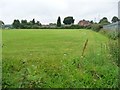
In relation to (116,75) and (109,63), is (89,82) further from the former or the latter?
(109,63)

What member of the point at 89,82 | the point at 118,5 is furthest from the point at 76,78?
the point at 118,5

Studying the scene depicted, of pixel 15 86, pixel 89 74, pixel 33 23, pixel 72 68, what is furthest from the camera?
pixel 33 23

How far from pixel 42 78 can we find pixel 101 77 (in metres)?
1.09

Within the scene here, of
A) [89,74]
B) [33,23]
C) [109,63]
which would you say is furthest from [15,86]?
[33,23]

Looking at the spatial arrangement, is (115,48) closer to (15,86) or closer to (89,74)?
(89,74)

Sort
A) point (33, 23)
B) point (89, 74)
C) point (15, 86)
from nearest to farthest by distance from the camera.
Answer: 1. point (15, 86)
2. point (89, 74)
3. point (33, 23)

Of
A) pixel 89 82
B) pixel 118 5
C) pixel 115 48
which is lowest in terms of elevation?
pixel 89 82

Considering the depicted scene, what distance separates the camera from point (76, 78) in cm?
548

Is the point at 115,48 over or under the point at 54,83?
over

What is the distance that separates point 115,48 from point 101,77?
1.21 metres

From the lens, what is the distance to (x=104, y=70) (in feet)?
19.4

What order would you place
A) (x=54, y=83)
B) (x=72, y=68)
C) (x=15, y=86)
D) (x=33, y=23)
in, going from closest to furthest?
1. (x=15, y=86)
2. (x=54, y=83)
3. (x=72, y=68)
4. (x=33, y=23)

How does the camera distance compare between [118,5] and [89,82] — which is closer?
[89,82]

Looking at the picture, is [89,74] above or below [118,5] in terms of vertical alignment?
Answer: below
